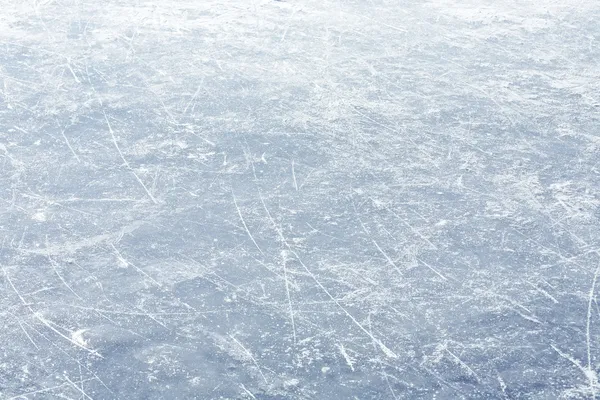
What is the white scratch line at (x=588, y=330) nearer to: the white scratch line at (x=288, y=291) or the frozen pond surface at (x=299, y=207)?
the frozen pond surface at (x=299, y=207)

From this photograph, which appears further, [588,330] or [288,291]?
[288,291]

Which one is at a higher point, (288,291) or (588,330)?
(588,330)

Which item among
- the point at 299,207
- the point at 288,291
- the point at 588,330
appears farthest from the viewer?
the point at 299,207

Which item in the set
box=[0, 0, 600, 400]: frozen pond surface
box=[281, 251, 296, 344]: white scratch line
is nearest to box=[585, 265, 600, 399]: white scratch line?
box=[0, 0, 600, 400]: frozen pond surface

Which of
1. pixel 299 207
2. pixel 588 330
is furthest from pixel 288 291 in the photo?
pixel 588 330

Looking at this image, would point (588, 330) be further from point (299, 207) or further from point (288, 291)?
point (299, 207)

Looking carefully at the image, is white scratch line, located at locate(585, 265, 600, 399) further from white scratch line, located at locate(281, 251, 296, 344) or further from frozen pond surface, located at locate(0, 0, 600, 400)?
white scratch line, located at locate(281, 251, 296, 344)

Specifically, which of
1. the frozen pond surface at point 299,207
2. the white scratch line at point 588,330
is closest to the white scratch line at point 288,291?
→ the frozen pond surface at point 299,207

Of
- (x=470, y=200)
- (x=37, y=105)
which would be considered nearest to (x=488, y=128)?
(x=470, y=200)

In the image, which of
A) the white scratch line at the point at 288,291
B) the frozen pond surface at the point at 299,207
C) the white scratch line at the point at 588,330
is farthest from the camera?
the white scratch line at the point at 288,291
